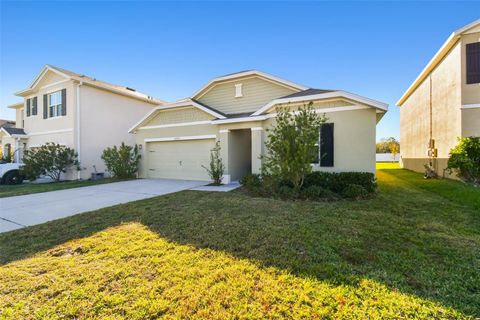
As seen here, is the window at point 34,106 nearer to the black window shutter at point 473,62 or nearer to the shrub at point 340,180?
the shrub at point 340,180

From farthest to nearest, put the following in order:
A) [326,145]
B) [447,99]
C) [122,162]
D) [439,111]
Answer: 1. [122,162]
2. [439,111]
3. [447,99]
4. [326,145]

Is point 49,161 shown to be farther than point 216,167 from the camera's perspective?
Yes

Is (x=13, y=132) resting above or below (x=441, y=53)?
below

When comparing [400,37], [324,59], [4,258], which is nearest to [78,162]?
[4,258]

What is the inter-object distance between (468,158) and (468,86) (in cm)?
358

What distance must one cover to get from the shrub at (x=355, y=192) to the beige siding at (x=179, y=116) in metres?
7.36

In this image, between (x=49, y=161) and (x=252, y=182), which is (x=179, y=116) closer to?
(x=252, y=182)

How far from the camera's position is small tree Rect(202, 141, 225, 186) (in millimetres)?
10680

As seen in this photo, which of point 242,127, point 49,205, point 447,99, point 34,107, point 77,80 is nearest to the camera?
point 49,205

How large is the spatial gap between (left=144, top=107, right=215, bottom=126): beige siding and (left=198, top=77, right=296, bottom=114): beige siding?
179 cm

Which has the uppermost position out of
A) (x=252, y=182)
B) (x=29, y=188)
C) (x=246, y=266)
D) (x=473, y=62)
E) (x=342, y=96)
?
(x=473, y=62)

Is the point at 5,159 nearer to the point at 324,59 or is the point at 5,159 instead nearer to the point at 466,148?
the point at 324,59

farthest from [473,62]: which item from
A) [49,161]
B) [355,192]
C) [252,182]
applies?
[49,161]

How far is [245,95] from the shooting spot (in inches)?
501
